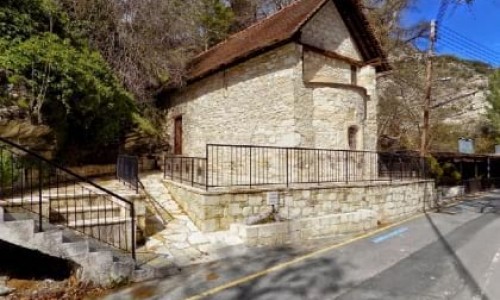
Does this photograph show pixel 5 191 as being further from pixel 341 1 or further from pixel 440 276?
pixel 341 1

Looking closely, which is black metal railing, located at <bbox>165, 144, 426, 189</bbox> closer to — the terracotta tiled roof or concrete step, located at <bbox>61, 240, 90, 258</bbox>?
the terracotta tiled roof

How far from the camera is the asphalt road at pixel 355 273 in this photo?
482 centimetres

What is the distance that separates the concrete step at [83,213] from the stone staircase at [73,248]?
25.4 inches

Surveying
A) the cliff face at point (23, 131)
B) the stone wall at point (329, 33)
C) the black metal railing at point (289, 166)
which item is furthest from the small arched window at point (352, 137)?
the cliff face at point (23, 131)

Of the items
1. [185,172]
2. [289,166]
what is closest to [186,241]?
[185,172]

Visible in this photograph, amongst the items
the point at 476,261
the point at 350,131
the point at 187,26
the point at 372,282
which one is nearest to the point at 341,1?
the point at 350,131

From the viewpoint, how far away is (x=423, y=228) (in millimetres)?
9766

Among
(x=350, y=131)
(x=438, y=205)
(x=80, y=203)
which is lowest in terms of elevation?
(x=438, y=205)

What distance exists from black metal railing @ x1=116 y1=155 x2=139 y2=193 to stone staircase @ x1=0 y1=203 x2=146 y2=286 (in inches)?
131

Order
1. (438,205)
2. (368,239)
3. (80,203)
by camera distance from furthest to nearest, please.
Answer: (438,205), (368,239), (80,203)

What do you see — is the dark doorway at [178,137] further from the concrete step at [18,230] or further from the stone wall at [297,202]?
the concrete step at [18,230]

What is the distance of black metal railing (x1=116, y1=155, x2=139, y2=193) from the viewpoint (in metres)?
8.84

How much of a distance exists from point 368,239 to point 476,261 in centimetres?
223

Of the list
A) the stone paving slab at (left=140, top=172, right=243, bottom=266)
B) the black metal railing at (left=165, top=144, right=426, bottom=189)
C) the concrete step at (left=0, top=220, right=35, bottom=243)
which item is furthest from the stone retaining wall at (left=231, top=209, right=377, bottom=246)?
the concrete step at (left=0, top=220, right=35, bottom=243)
